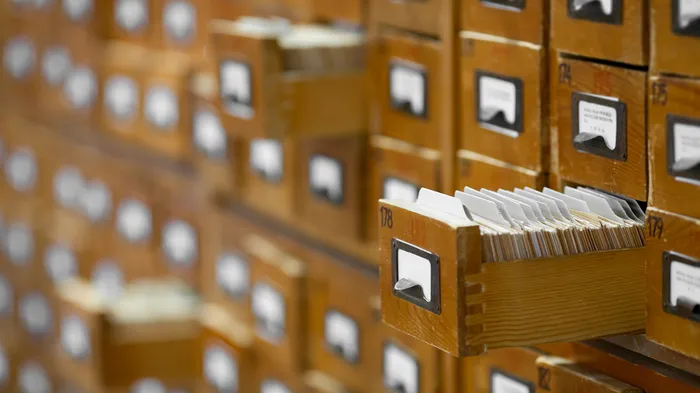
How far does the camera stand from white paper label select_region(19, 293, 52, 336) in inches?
151

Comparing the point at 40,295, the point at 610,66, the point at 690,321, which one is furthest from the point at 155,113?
the point at 690,321

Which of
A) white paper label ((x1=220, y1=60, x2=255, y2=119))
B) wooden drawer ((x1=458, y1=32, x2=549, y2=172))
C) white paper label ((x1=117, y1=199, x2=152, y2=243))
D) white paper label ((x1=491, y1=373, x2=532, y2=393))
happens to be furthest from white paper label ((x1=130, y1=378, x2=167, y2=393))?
wooden drawer ((x1=458, y1=32, x2=549, y2=172))

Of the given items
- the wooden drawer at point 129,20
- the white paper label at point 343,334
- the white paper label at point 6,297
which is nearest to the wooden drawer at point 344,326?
the white paper label at point 343,334

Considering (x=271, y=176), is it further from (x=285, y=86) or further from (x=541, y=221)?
(x=541, y=221)

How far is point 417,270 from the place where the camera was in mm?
1462

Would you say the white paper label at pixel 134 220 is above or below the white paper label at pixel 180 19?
below

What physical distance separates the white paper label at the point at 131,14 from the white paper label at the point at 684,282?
1.90 meters

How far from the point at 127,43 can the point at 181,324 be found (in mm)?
738

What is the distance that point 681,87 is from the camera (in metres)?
1.38

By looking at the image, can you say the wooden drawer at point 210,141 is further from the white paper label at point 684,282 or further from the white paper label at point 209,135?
the white paper label at point 684,282

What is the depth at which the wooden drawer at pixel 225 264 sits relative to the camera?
2789mm

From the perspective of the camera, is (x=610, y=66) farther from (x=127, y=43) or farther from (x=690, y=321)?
(x=127, y=43)

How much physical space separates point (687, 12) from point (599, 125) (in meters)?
0.26

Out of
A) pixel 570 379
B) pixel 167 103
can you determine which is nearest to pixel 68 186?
pixel 167 103
